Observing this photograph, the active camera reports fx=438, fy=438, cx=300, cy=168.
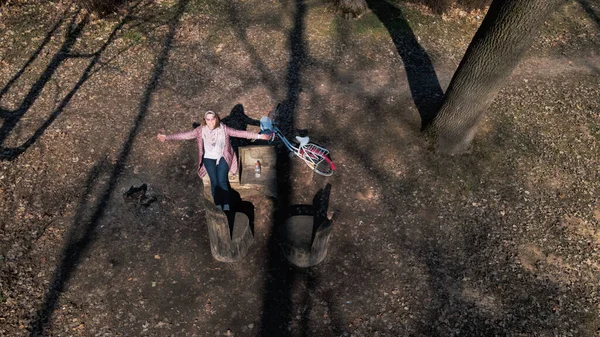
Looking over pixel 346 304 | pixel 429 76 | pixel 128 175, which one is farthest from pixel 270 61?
pixel 346 304

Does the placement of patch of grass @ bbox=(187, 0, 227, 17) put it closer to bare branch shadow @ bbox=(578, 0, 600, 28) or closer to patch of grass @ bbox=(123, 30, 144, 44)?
patch of grass @ bbox=(123, 30, 144, 44)

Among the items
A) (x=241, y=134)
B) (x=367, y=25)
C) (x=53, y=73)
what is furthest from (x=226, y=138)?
(x=367, y=25)

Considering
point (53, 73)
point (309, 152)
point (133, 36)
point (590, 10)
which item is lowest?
point (53, 73)

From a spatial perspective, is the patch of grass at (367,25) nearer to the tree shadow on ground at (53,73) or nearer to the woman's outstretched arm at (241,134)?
the woman's outstretched arm at (241,134)

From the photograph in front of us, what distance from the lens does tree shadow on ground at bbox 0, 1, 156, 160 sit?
8.11 metres

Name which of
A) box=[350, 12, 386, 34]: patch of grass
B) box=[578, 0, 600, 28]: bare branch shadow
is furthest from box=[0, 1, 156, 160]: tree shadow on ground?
box=[578, 0, 600, 28]: bare branch shadow

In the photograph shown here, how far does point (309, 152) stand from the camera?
7781 mm

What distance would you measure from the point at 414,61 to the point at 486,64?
3.55m

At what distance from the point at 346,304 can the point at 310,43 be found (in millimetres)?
6795

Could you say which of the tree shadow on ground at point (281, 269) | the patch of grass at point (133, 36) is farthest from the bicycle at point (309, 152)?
the patch of grass at point (133, 36)

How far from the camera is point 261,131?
25.4 feet

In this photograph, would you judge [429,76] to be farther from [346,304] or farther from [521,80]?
[346,304]

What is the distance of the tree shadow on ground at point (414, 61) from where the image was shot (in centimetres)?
916

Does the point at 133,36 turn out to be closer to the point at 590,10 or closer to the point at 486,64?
the point at 486,64
